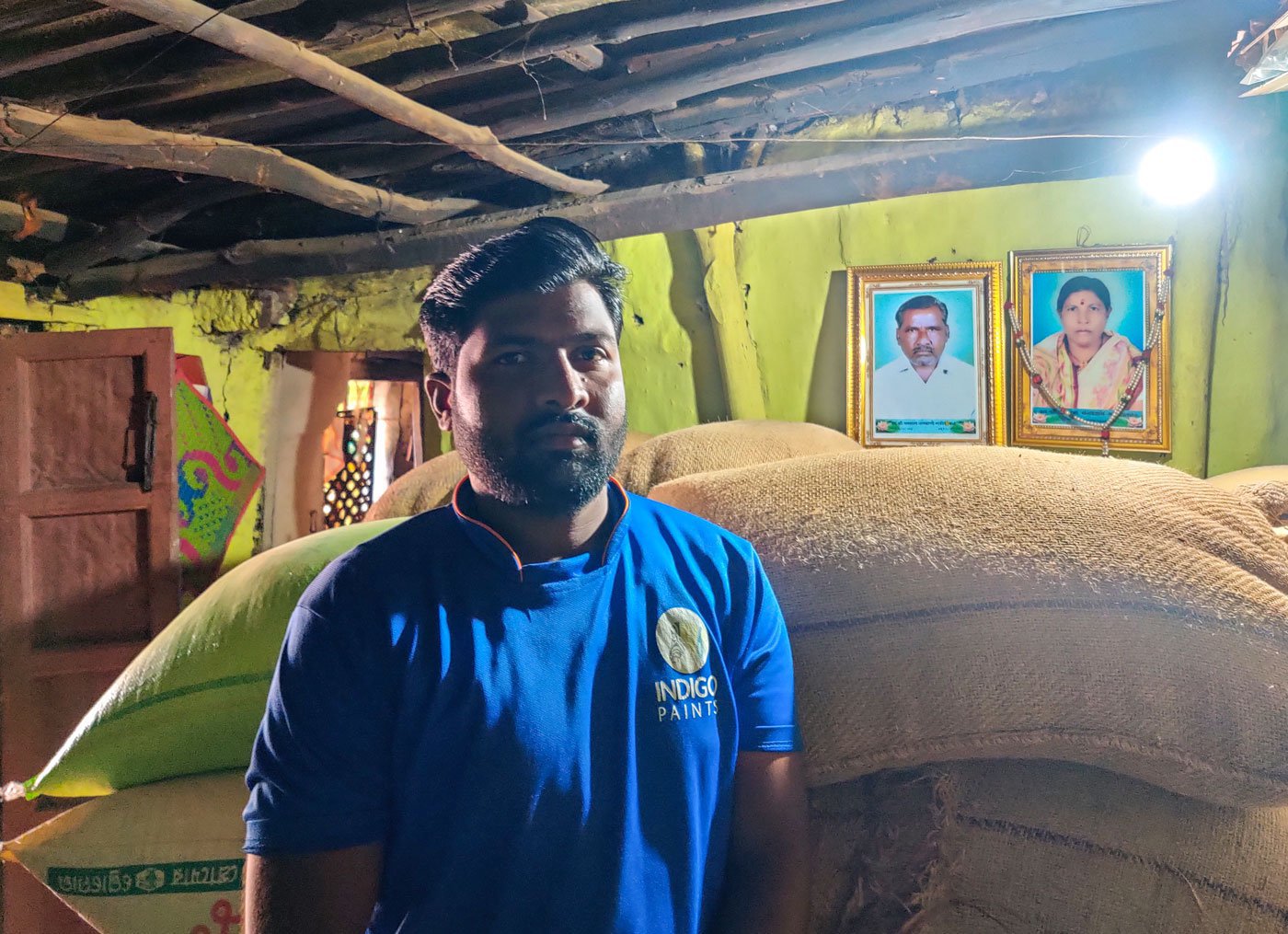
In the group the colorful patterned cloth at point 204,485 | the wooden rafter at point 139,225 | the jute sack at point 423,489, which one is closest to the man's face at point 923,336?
the jute sack at point 423,489

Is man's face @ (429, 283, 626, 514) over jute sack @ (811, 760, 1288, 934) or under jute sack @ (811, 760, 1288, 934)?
over

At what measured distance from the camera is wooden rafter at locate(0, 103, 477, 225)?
1.58 meters

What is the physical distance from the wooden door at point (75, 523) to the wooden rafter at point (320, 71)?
1541 millimetres

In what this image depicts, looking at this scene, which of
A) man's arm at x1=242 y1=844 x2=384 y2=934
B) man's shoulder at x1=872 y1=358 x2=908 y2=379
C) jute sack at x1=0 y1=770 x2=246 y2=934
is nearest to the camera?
→ man's arm at x1=242 y1=844 x2=384 y2=934

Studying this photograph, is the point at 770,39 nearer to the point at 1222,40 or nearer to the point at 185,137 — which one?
the point at 1222,40

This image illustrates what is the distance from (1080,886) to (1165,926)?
10 centimetres

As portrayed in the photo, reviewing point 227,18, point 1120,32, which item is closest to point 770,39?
point 1120,32

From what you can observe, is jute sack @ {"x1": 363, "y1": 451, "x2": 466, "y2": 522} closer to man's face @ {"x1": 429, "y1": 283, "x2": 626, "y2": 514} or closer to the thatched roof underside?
the thatched roof underside

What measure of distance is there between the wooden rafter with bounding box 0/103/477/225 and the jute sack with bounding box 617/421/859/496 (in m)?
1.13

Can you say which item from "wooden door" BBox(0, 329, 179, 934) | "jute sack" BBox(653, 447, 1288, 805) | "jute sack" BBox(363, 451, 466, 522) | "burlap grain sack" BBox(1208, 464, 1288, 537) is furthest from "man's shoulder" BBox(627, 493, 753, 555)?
"wooden door" BBox(0, 329, 179, 934)

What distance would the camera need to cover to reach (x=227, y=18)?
125 centimetres

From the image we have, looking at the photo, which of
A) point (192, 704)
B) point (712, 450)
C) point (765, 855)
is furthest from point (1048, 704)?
point (192, 704)

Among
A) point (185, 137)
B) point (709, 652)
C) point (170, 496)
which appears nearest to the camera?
point (709, 652)

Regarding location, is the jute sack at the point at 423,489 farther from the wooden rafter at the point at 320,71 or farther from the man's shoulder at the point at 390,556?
the man's shoulder at the point at 390,556
